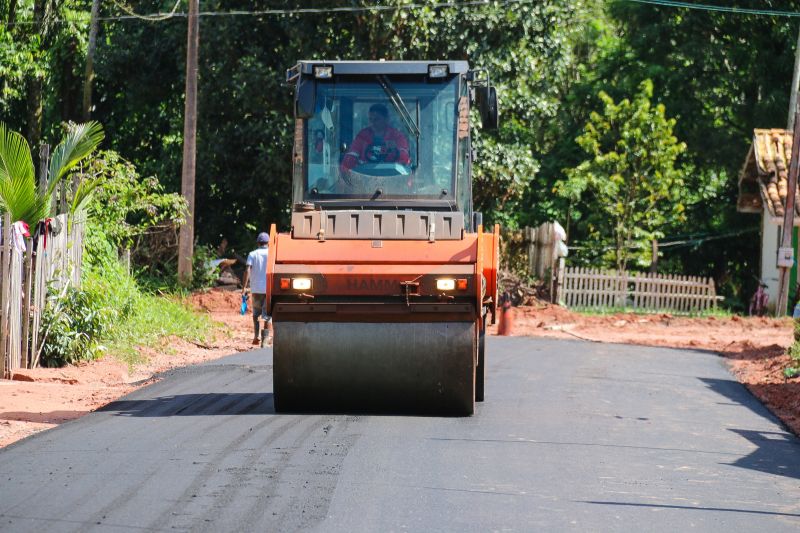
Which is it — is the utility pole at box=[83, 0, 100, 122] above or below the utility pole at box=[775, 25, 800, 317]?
above

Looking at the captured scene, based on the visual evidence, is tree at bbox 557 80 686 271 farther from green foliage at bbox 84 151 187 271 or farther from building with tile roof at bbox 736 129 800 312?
green foliage at bbox 84 151 187 271

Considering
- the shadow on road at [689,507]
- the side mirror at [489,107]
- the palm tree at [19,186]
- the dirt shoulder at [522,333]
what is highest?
the side mirror at [489,107]

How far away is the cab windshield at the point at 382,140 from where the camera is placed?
40.7 ft

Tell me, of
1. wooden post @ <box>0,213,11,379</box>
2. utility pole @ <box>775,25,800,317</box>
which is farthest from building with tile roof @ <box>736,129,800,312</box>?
wooden post @ <box>0,213,11,379</box>

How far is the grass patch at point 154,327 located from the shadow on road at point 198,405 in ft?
13.7

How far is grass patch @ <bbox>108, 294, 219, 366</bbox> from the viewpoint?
1733 cm

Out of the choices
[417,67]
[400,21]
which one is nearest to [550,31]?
[400,21]

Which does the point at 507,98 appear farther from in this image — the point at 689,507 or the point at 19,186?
the point at 689,507

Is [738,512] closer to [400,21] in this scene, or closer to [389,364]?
[389,364]

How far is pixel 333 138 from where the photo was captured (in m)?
12.6

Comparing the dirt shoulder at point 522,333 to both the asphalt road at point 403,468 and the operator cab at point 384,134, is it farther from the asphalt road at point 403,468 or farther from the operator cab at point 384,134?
the operator cab at point 384,134

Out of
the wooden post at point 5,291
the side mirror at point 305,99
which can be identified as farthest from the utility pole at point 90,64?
the side mirror at point 305,99

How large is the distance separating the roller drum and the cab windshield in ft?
6.16

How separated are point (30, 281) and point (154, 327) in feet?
15.3
